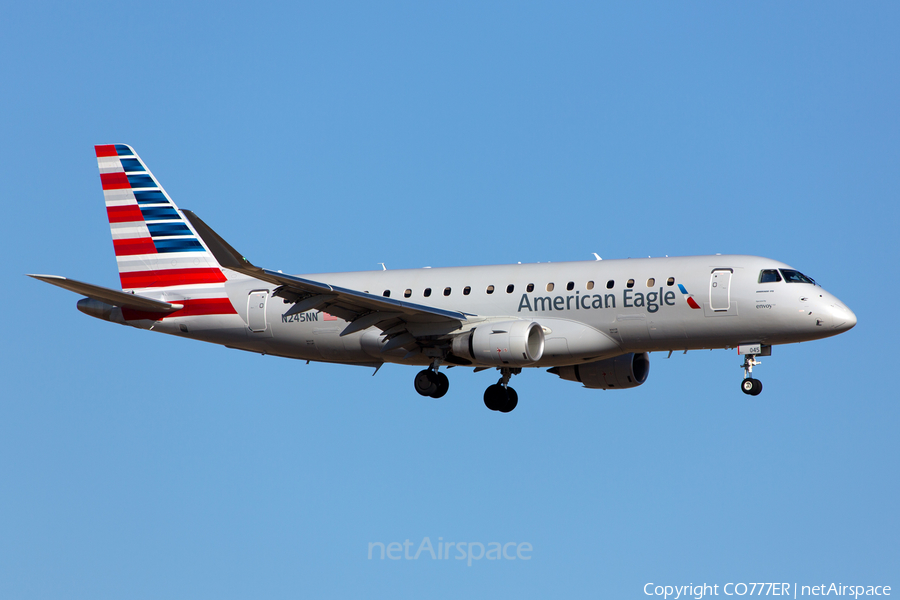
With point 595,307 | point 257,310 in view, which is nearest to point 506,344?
point 595,307

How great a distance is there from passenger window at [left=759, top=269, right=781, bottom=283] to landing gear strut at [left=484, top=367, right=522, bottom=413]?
948 centimetres

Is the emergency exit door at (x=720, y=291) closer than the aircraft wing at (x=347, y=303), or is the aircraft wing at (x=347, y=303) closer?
the aircraft wing at (x=347, y=303)

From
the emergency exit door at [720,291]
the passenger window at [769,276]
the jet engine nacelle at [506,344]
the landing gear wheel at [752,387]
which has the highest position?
the passenger window at [769,276]

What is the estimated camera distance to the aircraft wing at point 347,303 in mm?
30078

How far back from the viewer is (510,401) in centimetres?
4003

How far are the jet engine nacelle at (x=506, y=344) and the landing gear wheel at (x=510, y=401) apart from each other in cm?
450

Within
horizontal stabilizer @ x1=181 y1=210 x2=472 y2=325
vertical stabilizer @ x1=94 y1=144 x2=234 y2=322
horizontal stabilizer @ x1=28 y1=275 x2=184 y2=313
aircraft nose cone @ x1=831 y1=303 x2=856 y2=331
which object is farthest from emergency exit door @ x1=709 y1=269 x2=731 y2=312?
horizontal stabilizer @ x1=28 y1=275 x2=184 y2=313

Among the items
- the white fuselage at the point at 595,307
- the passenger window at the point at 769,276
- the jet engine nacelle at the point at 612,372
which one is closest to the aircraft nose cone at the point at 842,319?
the white fuselage at the point at 595,307

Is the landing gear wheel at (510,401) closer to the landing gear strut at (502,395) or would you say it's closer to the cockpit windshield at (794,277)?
the landing gear strut at (502,395)

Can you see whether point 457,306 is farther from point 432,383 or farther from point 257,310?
point 257,310

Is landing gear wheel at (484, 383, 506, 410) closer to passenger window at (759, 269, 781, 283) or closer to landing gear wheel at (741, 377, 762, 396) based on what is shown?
landing gear wheel at (741, 377, 762, 396)

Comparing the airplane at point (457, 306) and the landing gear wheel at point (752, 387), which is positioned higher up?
the airplane at point (457, 306)

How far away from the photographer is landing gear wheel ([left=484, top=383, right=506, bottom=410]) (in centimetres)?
4000

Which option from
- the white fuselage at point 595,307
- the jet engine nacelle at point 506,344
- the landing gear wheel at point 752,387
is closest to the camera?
the white fuselage at point 595,307
